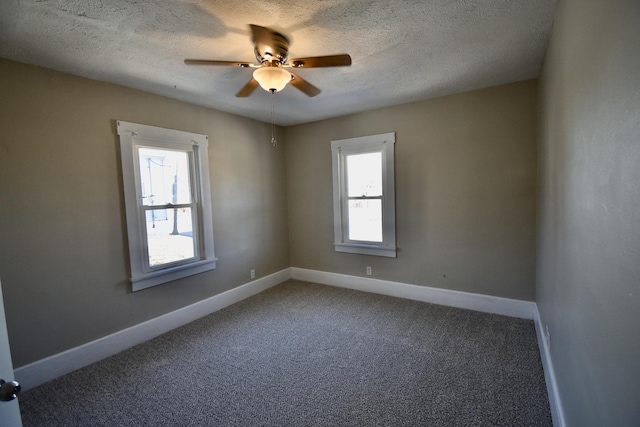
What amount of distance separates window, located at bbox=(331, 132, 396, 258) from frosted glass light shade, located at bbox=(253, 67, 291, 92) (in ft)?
6.84

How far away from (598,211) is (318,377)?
6.63 feet

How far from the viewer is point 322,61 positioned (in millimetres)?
1832

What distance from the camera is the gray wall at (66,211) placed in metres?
2.14

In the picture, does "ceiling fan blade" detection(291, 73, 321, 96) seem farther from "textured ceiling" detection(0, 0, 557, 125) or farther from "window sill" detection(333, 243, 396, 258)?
"window sill" detection(333, 243, 396, 258)

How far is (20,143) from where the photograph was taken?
7.08 feet

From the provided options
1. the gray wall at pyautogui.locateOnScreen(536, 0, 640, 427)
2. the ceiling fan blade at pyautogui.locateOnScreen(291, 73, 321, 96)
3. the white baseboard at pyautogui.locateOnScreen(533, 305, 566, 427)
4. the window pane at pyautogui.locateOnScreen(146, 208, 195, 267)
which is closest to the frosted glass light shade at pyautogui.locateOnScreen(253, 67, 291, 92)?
the ceiling fan blade at pyautogui.locateOnScreen(291, 73, 321, 96)

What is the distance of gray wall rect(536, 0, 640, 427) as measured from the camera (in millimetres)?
738

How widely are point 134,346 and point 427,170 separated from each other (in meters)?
3.66

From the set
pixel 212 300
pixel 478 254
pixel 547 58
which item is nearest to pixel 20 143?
pixel 212 300

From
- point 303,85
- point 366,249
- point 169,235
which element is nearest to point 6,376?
point 303,85

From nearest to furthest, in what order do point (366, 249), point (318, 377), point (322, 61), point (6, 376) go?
point (6, 376) < point (322, 61) < point (318, 377) < point (366, 249)

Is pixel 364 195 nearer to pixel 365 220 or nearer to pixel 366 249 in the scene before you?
pixel 365 220

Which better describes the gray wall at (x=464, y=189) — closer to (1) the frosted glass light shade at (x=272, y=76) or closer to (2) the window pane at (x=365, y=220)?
(2) the window pane at (x=365, y=220)

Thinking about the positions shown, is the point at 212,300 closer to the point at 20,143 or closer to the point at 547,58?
the point at 20,143
